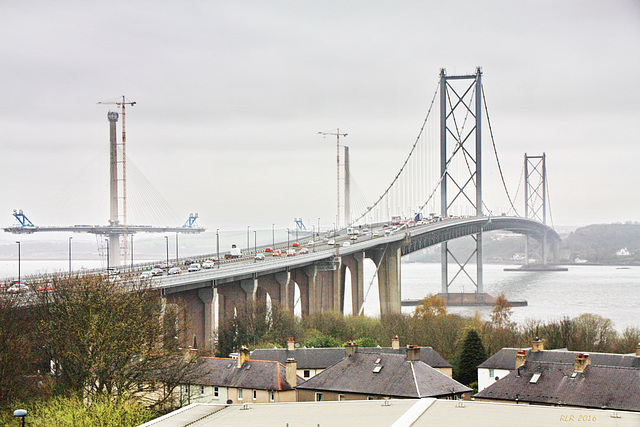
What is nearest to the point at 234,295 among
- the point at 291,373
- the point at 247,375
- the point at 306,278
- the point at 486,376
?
the point at 306,278

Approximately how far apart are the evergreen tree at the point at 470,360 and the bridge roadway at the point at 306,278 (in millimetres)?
10197

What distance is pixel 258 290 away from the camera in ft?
170

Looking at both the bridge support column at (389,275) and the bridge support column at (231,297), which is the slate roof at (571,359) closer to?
the bridge support column at (231,297)

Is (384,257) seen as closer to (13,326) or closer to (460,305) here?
(460,305)

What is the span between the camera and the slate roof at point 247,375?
27.3 metres

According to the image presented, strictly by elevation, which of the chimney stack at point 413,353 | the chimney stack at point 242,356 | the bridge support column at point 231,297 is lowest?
the chimney stack at point 242,356

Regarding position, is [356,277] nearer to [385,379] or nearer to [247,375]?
[247,375]

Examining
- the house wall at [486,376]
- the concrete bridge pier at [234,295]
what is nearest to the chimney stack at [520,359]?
the house wall at [486,376]

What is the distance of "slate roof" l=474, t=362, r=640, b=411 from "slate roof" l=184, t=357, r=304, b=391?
619cm

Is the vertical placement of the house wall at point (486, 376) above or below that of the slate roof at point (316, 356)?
below

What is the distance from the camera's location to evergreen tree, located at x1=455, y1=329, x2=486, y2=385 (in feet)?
108

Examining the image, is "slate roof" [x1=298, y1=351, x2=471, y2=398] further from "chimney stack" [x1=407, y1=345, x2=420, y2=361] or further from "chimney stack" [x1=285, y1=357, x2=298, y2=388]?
"chimney stack" [x1=285, y1=357, x2=298, y2=388]

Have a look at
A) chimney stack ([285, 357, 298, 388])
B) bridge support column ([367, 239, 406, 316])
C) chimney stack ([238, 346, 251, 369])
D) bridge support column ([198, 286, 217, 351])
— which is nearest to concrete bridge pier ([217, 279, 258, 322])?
bridge support column ([198, 286, 217, 351])

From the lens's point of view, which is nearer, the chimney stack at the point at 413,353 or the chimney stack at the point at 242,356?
the chimney stack at the point at 413,353
